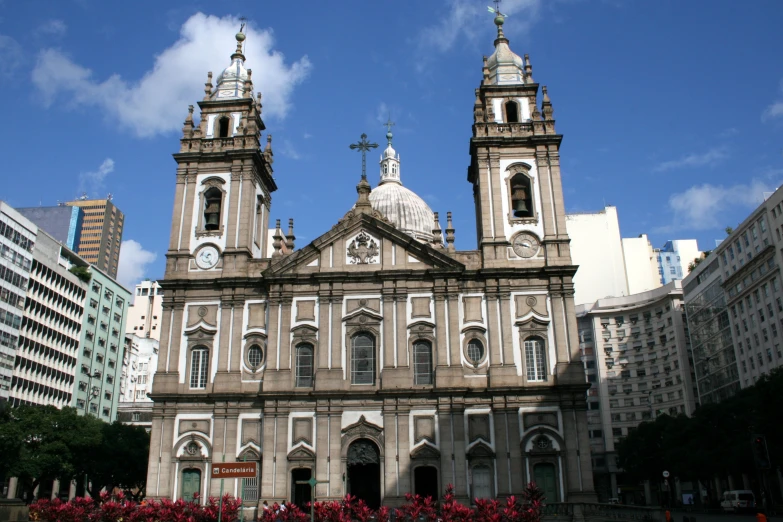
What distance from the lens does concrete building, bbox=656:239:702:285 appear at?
316 feet

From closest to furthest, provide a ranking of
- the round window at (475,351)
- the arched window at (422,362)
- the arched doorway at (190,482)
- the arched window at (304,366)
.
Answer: the arched doorway at (190,482) < the arched window at (422,362) < the round window at (475,351) < the arched window at (304,366)

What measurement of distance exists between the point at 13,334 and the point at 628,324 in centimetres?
5183

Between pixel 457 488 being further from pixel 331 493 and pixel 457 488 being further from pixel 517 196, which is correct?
pixel 517 196

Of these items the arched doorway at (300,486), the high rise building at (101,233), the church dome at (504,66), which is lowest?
the arched doorway at (300,486)

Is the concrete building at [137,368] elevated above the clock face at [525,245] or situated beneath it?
elevated above

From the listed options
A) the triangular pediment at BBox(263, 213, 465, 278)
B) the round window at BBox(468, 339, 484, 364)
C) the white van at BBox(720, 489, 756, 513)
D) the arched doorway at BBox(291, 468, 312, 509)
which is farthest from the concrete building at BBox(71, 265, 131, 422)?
the white van at BBox(720, 489, 756, 513)

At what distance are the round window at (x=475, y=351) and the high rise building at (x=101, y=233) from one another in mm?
100136

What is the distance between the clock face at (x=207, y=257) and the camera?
3353cm

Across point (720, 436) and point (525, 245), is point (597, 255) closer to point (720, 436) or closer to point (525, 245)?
point (720, 436)

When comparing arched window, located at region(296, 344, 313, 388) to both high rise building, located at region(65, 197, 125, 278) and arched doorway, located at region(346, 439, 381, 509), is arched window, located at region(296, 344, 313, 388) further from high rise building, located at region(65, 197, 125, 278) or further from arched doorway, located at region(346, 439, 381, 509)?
high rise building, located at region(65, 197, 125, 278)

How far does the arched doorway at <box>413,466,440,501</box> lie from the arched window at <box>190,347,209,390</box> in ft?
31.9

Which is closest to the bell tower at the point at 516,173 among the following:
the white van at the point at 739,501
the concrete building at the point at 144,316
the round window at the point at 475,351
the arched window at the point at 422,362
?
the round window at the point at 475,351

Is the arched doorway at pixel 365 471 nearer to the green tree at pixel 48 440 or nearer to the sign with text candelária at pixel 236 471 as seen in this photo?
the sign with text candelária at pixel 236 471

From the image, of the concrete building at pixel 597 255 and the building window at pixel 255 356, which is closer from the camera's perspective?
the building window at pixel 255 356
